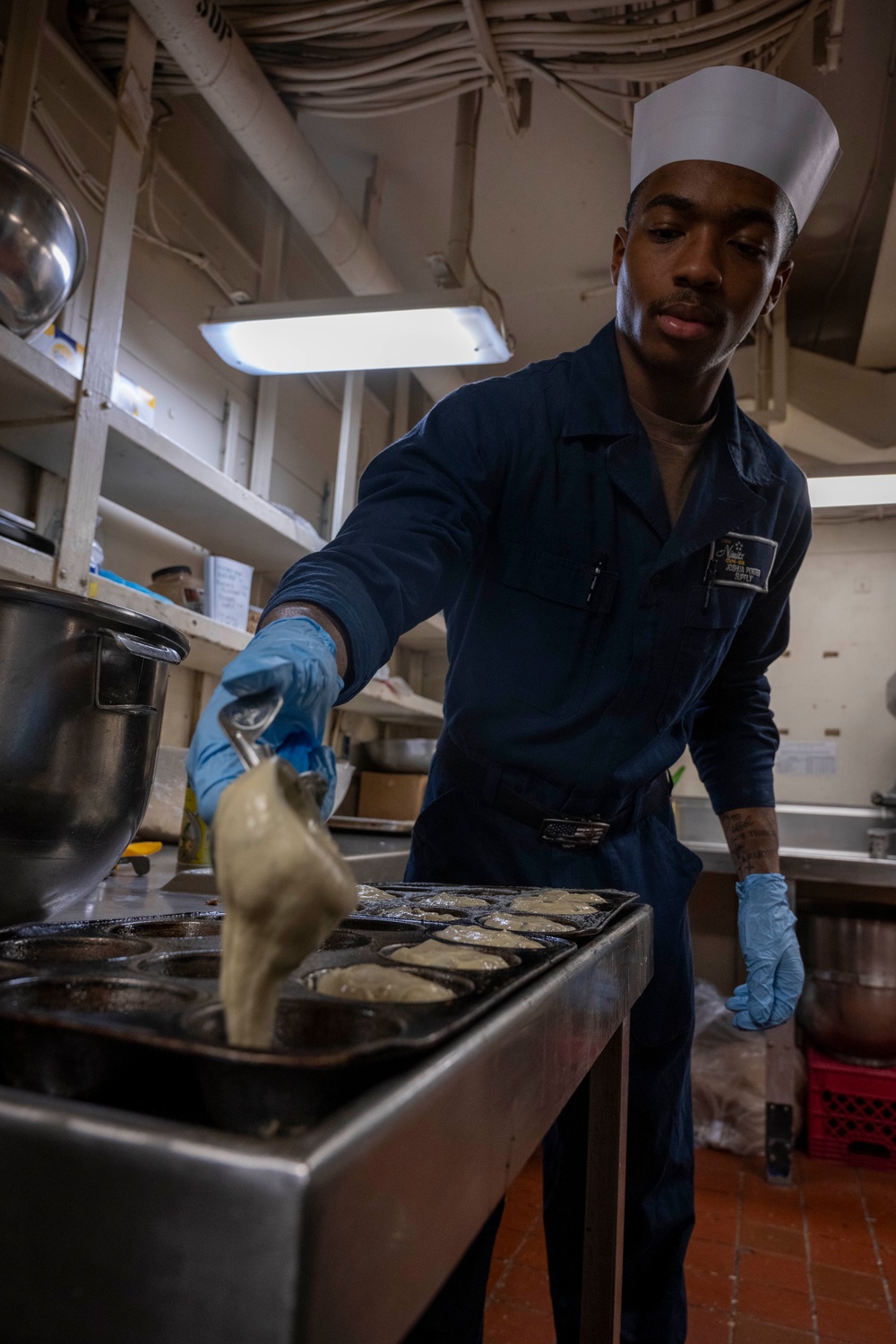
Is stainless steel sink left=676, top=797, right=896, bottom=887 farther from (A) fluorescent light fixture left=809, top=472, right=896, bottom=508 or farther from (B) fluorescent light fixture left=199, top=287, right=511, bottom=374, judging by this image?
(B) fluorescent light fixture left=199, top=287, right=511, bottom=374

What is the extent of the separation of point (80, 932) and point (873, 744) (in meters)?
4.72

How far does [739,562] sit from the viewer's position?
1.53 metres

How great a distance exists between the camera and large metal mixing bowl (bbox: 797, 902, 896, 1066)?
2936 millimetres

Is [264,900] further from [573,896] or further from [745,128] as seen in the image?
[745,128]

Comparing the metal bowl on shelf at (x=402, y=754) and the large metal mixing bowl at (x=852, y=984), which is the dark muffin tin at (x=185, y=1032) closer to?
the large metal mixing bowl at (x=852, y=984)

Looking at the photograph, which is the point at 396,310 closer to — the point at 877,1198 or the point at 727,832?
the point at 727,832

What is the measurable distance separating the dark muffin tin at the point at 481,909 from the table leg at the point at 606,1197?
0.18m

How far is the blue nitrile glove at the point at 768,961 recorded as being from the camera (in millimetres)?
1678

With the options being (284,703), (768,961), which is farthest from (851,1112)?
(284,703)

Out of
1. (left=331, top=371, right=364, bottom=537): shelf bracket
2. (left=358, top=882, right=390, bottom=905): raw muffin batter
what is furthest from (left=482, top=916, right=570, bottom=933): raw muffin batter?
(left=331, top=371, right=364, bottom=537): shelf bracket

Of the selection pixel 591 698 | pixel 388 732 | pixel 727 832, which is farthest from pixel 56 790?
pixel 388 732

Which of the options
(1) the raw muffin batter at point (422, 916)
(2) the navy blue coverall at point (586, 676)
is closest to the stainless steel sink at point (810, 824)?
(2) the navy blue coverall at point (586, 676)

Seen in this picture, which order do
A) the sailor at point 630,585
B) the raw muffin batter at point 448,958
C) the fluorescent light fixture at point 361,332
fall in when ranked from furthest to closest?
the fluorescent light fixture at point 361,332, the sailor at point 630,585, the raw muffin batter at point 448,958

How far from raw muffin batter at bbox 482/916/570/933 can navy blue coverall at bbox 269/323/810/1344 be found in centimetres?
39
